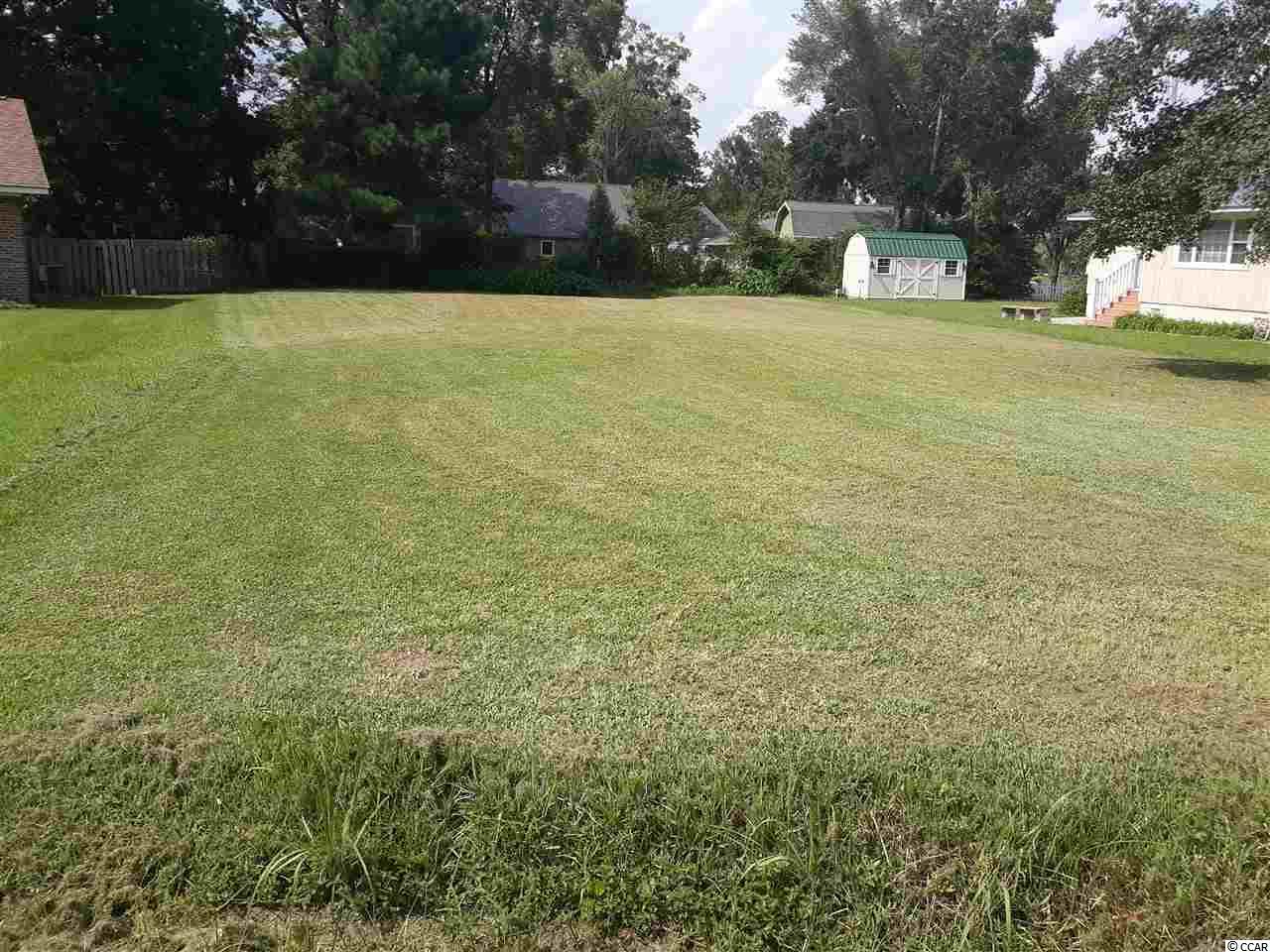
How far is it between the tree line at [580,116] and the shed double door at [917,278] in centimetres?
643

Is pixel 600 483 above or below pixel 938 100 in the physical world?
below

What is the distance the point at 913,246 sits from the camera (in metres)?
41.9

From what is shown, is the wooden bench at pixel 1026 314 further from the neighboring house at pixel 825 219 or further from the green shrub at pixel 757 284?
the neighboring house at pixel 825 219

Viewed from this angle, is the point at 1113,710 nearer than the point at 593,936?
No

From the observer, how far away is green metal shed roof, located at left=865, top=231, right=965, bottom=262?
41000mm

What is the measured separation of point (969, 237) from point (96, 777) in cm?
5190

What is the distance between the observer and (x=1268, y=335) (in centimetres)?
2119

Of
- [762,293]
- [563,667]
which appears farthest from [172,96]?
[563,667]

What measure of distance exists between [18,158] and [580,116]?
28.8m

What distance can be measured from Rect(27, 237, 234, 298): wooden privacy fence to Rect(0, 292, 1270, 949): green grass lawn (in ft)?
57.9

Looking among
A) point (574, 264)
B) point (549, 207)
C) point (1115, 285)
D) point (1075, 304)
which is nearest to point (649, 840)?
point (1115, 285)

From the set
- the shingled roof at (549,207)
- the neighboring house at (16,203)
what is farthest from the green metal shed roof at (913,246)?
the neighboring house at (16,203)

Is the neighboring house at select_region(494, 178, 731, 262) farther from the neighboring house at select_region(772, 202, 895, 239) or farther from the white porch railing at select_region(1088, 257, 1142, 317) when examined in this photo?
the white porch railing at select_region(1088, 257, 1142, 317)

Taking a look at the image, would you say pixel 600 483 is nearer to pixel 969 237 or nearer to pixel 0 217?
pixel 0 217
